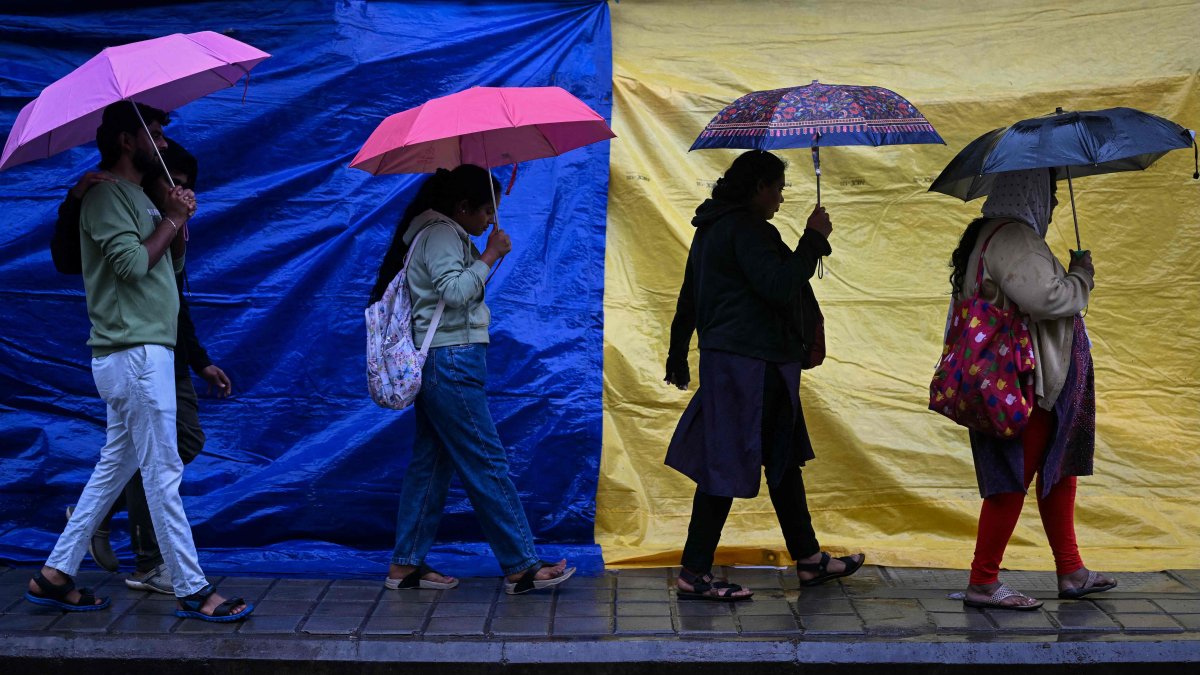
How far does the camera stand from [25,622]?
457cm

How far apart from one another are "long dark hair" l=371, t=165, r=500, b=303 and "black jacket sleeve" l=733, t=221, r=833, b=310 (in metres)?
0.99

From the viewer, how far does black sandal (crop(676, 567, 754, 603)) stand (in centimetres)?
483

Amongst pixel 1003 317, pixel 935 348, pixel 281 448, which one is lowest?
pixel 281 448

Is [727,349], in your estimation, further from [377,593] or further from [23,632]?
[23,632]

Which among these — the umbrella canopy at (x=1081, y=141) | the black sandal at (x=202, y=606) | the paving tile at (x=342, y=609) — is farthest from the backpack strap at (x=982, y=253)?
the black sandal at (x=202, y=606)

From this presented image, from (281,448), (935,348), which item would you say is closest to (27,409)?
(281,448)

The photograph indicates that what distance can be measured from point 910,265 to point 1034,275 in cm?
141

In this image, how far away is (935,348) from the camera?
5785 millimetres

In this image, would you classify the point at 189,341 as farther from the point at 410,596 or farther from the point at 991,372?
the point at 991,372

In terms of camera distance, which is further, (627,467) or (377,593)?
(627,467)

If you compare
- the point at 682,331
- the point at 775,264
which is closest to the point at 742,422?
the point at 682,331

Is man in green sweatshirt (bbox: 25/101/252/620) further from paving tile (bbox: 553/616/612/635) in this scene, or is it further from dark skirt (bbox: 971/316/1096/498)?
dark skirt (bbox: 971/316/1096/498)

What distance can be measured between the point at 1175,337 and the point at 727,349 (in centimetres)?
227

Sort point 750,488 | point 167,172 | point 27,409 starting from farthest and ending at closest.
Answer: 1. point 27,409
2. point 750,488
3. point 167,172
